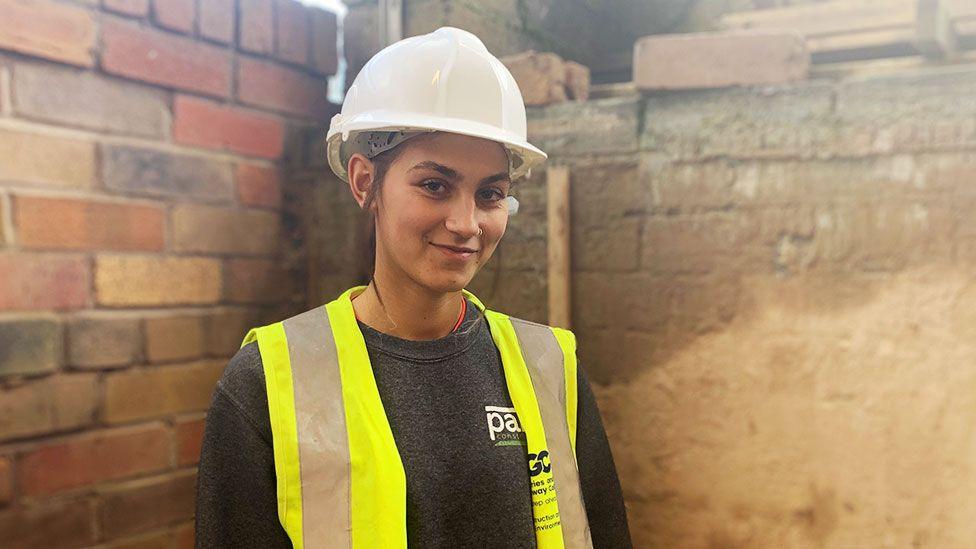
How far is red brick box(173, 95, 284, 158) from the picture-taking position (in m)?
2.32

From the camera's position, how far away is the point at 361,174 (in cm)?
139

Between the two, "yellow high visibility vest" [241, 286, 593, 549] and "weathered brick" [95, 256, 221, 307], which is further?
"weathered brick" [95, 256, 221, 307]

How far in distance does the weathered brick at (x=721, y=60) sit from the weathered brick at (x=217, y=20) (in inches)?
52.7

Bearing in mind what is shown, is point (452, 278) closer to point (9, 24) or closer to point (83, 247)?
point (83, 247)

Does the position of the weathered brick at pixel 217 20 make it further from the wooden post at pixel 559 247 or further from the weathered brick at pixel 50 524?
the weathered brick at pixel 50 524

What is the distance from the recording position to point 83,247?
6.77 feet

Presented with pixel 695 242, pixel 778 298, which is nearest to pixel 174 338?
pixel 695 242

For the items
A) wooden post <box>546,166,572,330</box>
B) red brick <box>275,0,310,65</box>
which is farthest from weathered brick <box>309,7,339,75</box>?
wooden post <box>546,166,572,330</box>

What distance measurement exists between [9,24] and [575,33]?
2210 millimetres

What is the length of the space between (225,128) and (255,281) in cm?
54

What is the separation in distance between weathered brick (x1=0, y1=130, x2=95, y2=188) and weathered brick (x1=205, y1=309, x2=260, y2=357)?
0.60m

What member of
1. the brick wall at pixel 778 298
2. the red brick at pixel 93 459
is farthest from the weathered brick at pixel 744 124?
the red brick at pixel 93 459

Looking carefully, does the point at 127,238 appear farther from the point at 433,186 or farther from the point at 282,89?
the point at 433,186

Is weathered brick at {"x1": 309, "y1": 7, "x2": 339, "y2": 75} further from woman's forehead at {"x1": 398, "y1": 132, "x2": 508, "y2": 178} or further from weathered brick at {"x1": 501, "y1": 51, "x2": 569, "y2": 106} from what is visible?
woman's forehead at {"x1": 398, "y1": 132, "x2": 508, "y2": 178}
